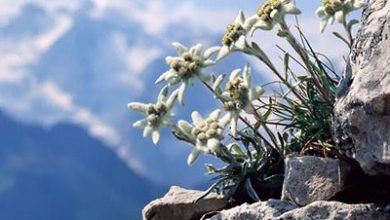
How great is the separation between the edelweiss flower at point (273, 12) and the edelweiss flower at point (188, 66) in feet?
0.27

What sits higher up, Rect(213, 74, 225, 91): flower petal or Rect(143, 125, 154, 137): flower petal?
Rect(143, 125, 154, 137): flower petal

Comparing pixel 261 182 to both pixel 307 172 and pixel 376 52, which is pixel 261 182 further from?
pixel 376 52

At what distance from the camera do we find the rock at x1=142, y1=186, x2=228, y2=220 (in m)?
1.38

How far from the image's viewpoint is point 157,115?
1.27 metres

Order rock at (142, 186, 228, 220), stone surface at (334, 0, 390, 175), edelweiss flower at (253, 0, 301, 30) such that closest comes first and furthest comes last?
1. stone surface at (334, 0, 390, 175)
2. edelweiss flower at (253, 0, 301, 30)
3. rock at (142, 186, 228, 220)

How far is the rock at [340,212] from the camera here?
46.3 inches

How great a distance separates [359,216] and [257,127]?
0.22 m

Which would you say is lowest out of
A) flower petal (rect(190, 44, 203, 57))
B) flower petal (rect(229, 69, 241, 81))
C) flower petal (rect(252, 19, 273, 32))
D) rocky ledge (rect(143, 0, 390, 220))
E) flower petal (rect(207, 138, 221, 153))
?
rocky ledge (rect(143, 0, 390, 220))

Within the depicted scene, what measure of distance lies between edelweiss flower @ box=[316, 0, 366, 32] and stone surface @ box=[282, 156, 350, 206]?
0.19 meters

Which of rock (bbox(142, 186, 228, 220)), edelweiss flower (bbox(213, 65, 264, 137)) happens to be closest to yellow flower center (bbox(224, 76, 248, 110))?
edelweiss flower (bbox(213, 65, 264, 137))

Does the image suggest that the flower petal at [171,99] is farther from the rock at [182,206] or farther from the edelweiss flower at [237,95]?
the rock at [182,206]

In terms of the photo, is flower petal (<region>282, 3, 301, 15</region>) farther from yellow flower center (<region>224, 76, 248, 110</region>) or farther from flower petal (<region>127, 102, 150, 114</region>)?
flower petal (<region>127, 102, 150, 114</region>)

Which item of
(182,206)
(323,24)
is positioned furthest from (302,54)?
(182,206)

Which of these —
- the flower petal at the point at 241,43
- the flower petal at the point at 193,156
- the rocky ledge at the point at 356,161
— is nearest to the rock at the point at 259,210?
the rocky ledge at the point at 356,161
